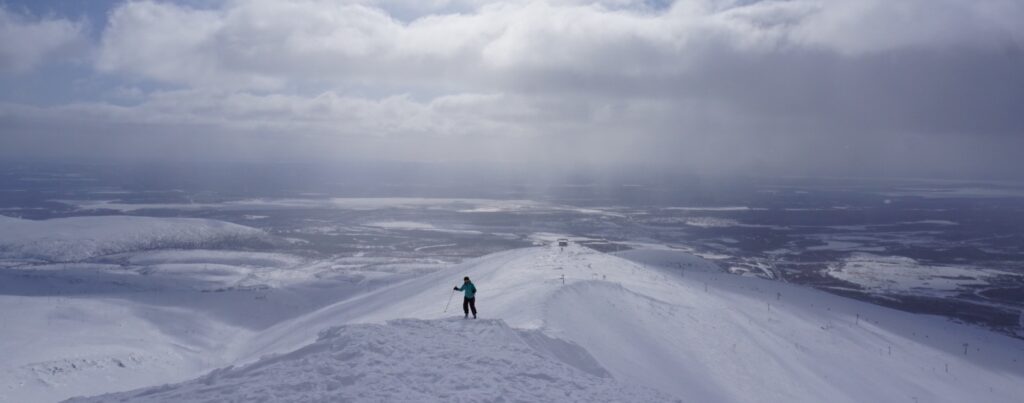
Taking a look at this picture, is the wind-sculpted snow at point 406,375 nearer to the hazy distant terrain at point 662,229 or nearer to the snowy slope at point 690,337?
the snowy slope at point 690,337

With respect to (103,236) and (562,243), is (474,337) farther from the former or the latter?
(103,236)

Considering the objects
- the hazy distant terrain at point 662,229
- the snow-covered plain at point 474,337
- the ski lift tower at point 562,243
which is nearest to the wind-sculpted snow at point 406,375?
the snow-covered plain at point 474,337

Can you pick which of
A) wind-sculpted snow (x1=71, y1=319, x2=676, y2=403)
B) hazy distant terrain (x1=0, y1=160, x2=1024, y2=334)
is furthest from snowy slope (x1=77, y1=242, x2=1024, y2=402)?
hazy distant terrain (x1=0, y1=160, x2=1024, y2=334)

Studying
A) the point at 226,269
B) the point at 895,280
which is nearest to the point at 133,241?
the point at 226,269

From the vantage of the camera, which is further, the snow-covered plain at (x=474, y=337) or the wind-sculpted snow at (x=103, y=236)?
the wind-sculpted snow at (x=103, y=236)

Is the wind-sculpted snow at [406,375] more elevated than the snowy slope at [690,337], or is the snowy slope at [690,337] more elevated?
the wind-sculpted snow at [406,375]

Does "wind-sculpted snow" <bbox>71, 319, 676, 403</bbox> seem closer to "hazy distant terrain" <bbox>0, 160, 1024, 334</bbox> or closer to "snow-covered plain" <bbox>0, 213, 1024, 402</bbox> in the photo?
"snow-covered plain" <bbox>0, 213, 1024, 402</bbox>
